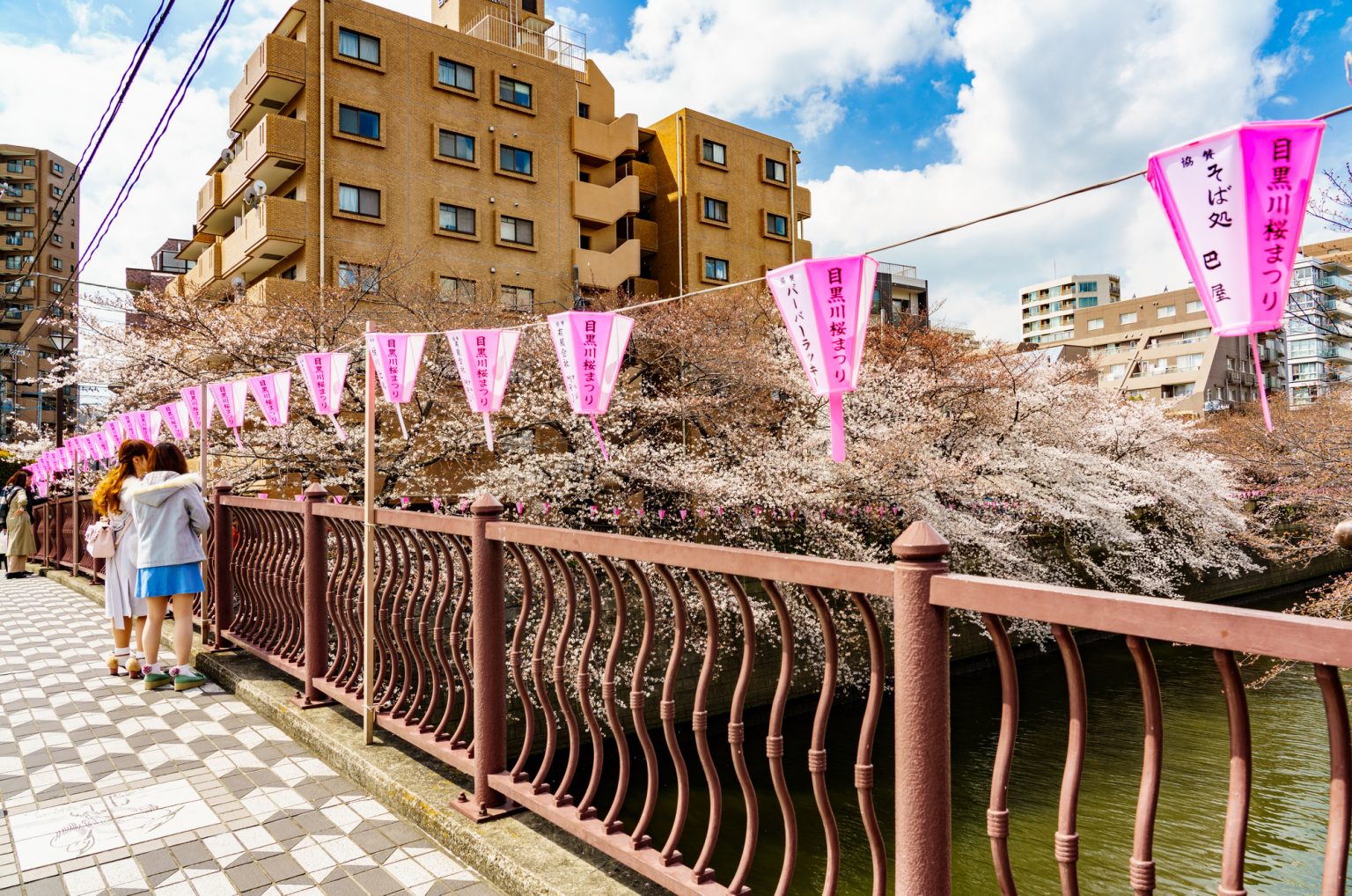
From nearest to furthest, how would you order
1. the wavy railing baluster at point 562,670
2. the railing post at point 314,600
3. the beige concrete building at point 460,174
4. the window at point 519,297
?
1. the wavy railing baluster at point 562,670
2. the railing post at point 314,600
3. the beige concrete building at point 460,174
4. the window at point 519,297

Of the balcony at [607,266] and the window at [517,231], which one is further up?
the window at [517,231]

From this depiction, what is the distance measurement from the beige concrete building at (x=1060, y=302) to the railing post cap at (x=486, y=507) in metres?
77.1

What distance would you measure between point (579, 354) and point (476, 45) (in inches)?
788

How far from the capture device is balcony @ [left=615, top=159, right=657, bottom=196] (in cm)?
2655

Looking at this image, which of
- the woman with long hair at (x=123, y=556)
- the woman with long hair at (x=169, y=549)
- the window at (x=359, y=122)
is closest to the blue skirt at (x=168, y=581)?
the woman with long hair at (x=169, y=549)

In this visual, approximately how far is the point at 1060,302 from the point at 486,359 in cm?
8153

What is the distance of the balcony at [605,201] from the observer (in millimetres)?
23688

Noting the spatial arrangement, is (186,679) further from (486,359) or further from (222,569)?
(486,359)

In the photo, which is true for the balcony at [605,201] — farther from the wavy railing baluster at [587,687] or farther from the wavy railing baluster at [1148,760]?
the wavy railing baluster at [1148,760]

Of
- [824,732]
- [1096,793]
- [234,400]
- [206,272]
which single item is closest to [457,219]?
[206,272]

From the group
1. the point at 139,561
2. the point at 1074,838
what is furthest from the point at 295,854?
the point at 139,561

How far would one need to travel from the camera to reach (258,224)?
18359mm

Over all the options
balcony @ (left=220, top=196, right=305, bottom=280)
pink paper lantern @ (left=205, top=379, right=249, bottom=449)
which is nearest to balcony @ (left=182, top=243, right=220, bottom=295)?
balcony @ (left=220, top=196, right=305, bottom=280)

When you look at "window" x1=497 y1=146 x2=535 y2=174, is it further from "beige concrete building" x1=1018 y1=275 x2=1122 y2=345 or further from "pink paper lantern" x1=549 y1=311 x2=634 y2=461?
"beige concrete building" x1=1018 y1=275 x2=1122 y2=345
